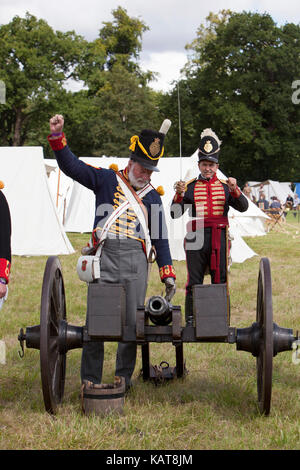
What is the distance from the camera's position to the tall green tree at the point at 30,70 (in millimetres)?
32875

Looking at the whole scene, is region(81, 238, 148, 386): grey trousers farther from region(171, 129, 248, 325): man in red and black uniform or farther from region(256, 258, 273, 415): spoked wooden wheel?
region(171, 129, 248, 325): man in red and black uniform

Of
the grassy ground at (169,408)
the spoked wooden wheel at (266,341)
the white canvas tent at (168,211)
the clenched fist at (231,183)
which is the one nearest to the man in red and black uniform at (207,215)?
the clenched fist at (231,183)

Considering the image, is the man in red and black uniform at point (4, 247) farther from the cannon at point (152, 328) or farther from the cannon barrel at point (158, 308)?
the cannon barrel at point (158, 308)

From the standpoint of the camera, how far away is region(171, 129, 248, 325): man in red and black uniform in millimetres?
4562

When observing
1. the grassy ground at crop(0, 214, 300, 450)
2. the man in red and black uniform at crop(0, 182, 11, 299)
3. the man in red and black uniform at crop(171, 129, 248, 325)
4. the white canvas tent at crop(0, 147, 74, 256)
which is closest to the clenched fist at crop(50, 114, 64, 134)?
the man in red and black uniform at crop(0, 182, 11, 299)

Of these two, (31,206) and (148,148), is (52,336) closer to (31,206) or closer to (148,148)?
(148,148)

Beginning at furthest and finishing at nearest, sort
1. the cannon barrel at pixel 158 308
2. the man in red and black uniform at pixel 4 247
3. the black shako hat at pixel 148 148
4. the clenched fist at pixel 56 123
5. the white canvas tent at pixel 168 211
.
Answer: the white canvas tent at pixel 168 211 < the black shako hat at pixel 148 148 < the man in red and black uniform at pixel 4 247 < the clenched fist at pixel 56 123 < the cannon barrel at pixel 158 308

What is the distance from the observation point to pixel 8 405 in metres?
3.59

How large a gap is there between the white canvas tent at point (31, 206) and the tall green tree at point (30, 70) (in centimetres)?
2171

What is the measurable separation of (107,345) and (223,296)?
6.94 ft

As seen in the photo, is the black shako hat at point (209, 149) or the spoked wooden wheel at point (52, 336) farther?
the black shako hat at point (209, 149)

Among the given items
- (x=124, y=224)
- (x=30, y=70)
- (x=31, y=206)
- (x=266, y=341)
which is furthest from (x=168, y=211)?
(x=30, y=70)

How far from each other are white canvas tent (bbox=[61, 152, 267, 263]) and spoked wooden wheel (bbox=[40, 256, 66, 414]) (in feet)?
20.4
